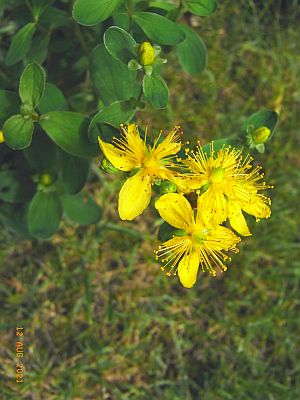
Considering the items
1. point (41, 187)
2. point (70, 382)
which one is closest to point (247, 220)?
point (41, 187)

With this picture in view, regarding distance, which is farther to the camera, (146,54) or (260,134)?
(260,134)

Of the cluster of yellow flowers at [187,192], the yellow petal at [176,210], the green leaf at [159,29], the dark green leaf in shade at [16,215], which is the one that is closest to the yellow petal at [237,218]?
the cluster of yellow flowers at [187,192]

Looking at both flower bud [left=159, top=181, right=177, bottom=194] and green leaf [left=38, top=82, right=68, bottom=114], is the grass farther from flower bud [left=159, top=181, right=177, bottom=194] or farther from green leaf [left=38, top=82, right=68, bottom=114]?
flower bud [left=159, top=181, right=177, bottom=194]

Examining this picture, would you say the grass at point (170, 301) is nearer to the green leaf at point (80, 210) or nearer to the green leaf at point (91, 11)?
the green leaf at point (80, 210)

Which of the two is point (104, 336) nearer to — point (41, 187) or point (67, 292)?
point (67, 292)

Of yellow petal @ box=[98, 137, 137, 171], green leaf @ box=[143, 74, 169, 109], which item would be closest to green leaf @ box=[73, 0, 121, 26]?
green leaf @ box=[143, 74, 169, 109]

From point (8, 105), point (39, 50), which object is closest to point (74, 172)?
point (8, 105)

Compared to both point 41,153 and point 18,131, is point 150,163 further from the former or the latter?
point 41,153
